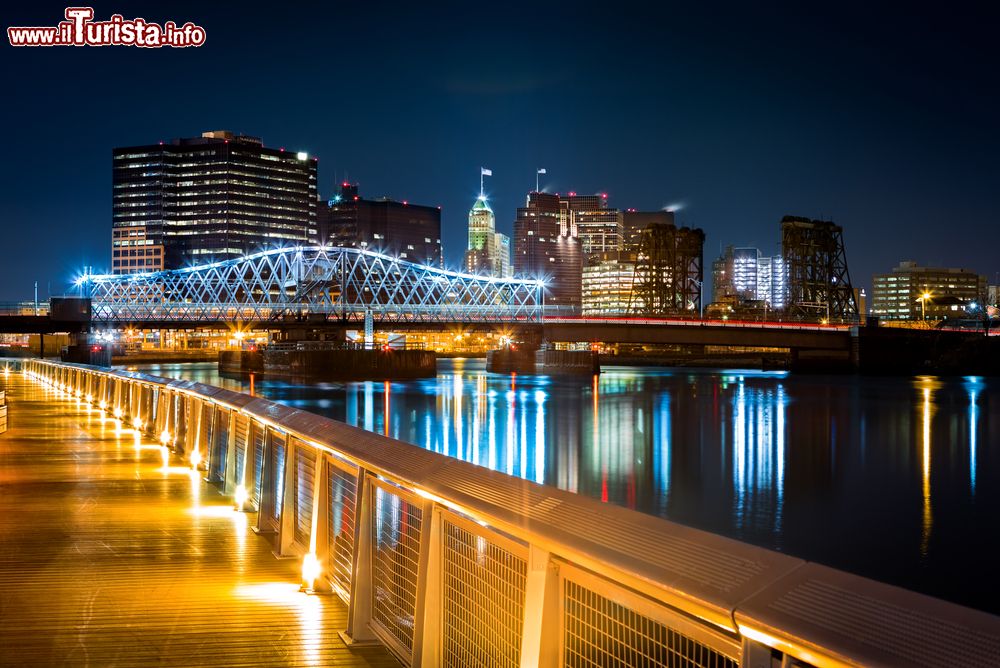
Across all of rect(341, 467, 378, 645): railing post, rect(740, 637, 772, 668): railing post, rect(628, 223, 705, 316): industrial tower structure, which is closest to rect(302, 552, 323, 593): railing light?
rect(341, 467, 378, 645): railing post

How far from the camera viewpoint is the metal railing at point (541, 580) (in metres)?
2.53

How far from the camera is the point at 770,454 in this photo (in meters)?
40.0

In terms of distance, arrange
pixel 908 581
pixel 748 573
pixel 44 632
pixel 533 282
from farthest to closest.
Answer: pixel 533 282, pixel 908 581, pixel 44 632, pixel 748 573

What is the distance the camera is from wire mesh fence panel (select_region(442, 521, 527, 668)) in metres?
4.80

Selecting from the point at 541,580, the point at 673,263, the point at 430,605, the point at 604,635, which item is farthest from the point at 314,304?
the point at 541,580

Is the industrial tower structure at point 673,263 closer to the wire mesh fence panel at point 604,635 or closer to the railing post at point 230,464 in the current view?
the railing post at point 230,464

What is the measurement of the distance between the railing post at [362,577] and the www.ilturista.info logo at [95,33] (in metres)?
52.6

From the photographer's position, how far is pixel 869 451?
41.0 metres

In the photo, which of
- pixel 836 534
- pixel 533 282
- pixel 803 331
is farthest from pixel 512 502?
pixel 533 282

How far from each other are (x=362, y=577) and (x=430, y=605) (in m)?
1.09

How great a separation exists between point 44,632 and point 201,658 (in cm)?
123

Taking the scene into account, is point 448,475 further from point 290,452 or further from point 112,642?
point 290,452

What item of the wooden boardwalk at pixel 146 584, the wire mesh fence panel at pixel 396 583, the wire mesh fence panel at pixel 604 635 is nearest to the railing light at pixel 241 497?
the wooden boardwalk at pixel 146 584

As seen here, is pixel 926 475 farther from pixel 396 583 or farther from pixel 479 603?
pixel 479 603
